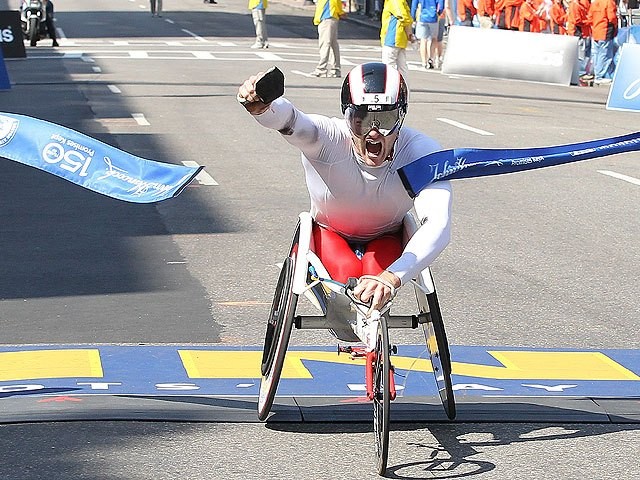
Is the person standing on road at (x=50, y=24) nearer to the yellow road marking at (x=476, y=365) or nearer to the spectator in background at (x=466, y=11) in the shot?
the spectator in background at (x=466, y=11)

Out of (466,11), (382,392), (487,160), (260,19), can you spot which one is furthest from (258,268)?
(260,19)

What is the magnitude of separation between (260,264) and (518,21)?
20.6 metres

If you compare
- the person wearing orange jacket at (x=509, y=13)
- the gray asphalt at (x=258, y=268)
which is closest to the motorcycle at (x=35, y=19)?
the gray asphalt at (x=258, y=268)

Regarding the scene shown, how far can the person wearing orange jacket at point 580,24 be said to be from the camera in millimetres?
27656

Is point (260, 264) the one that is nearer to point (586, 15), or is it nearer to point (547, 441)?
point (547, 441)

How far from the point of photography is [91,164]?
20.0 ft

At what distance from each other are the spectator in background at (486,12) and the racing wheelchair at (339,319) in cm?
2529

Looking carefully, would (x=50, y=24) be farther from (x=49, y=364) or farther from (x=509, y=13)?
(x=49, y=364)

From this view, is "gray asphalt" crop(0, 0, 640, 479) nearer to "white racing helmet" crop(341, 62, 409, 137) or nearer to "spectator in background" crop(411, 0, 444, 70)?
"white racing helmet" crop(341, 62, 409, 137)

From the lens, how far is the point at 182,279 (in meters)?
9.60

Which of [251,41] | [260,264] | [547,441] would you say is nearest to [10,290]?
[260,264]

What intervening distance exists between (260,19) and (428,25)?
7.18 m

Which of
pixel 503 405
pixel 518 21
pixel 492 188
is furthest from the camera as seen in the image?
pixel 518 21

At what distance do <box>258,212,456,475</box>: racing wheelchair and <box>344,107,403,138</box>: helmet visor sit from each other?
51 cm
